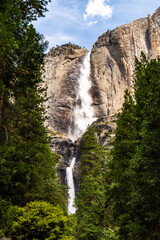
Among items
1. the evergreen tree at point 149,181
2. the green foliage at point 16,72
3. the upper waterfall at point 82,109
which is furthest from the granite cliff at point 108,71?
the green foliage at point 16,72

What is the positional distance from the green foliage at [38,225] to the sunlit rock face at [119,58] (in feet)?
221

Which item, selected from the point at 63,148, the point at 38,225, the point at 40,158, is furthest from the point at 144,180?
the point at 63,148

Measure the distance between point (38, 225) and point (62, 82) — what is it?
3030 inches

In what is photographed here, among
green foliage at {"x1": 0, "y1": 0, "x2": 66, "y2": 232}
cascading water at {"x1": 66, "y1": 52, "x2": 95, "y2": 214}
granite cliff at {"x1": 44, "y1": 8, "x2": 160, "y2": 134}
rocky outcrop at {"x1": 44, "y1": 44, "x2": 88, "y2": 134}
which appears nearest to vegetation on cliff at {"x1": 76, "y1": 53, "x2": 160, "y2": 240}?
green foliage at {"x1": 0, "y1": 0, "x2": 66, "y2": 232}

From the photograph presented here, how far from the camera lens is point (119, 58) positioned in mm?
83438

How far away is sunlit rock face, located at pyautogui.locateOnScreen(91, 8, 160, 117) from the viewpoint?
8054cm

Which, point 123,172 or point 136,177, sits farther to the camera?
point 123,172

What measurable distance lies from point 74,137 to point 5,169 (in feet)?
229

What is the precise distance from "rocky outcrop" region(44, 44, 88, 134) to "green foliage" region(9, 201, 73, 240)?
6485 cm

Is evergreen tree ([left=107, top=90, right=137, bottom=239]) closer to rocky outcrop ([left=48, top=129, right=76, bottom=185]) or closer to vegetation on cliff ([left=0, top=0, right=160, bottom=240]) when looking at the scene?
vegetation on cliff ([left=0, top=0, right=160, bottom=240])

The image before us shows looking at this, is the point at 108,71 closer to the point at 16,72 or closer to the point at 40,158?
the point at 40,158

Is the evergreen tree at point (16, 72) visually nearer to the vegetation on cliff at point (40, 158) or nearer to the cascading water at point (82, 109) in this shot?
the vegetation on cliff at point (40, 158)

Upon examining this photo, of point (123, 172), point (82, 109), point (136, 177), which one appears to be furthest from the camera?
point (82, 109)

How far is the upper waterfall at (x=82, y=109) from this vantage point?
77.1 m
